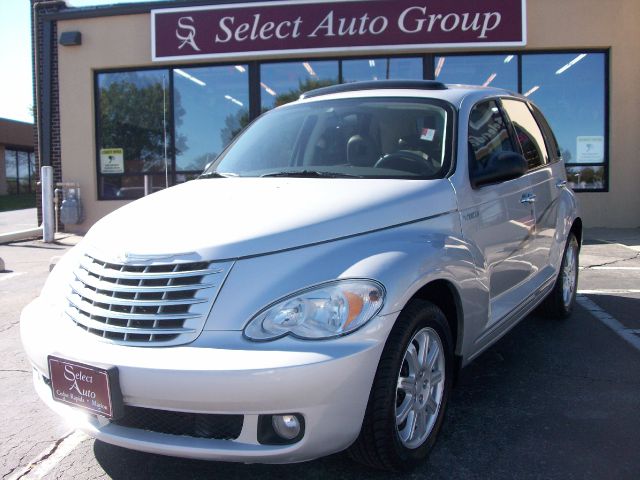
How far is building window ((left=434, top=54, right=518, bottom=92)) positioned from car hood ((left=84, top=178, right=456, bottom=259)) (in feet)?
31.8

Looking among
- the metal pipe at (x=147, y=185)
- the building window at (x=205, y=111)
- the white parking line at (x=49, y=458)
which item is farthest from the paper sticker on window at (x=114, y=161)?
the white parking line at (x=49, y=458)

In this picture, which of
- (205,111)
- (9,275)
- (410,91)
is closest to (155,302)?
(410,91)

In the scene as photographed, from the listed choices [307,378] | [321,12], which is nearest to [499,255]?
[307,378]

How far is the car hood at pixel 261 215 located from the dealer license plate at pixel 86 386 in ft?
1.62

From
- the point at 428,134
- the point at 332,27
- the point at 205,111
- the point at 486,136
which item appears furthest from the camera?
the point at 205,111

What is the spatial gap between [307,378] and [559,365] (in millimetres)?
2597

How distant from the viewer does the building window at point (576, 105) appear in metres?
12.1

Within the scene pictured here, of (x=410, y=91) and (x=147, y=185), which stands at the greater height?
(x=410, y=91)

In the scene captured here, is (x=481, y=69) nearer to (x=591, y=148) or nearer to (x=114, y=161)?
(x=591, y=148)

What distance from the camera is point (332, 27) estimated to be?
1210cm

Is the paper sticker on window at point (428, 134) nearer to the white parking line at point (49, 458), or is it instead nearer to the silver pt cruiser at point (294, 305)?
the silver pt cruiser at point (294, 305)

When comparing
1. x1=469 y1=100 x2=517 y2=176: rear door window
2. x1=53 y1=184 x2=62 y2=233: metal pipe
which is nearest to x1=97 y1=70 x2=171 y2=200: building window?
x1=53 y1=184 x2=62 y2=233: metal pipe

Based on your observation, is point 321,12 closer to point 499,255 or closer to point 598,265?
point 598,265

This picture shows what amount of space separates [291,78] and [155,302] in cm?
1083
